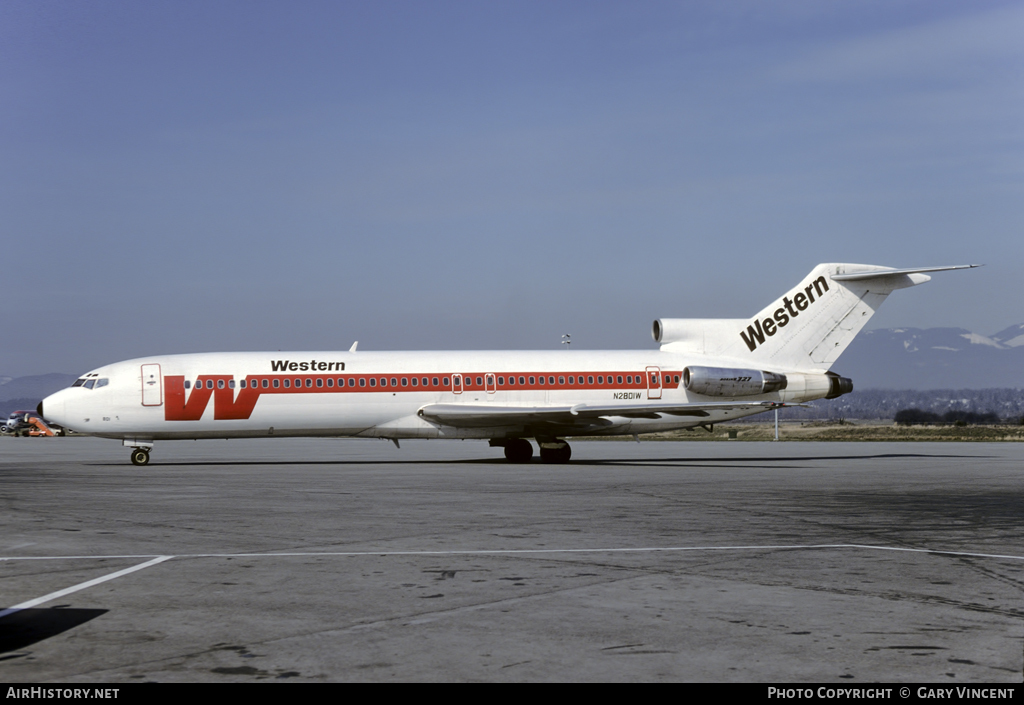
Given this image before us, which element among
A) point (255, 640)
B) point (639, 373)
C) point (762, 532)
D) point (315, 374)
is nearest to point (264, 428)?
point (315, 374)

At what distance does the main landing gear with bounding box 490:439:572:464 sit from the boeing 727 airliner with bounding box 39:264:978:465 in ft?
0.15

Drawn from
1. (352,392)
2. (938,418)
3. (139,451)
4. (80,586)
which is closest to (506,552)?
(80,586)

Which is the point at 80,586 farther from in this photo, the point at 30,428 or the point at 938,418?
the point at 938,418

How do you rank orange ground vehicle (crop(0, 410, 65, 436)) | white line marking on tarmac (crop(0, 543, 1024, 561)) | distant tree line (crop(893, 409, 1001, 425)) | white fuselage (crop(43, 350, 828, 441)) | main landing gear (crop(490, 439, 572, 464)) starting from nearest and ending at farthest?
white line marking on tarmac (crop(0, 543, 1024, 561)) < white fuselage (crop(43, 350, 828, 441)) < main landing gear (crop(490, 439, 572, 464)) < orange ground vehicle (crop(0, 410, 65, 436)) < distant tree line (crop(893, 409, 1001, 425))

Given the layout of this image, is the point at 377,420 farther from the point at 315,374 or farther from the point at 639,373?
the point at 639,373

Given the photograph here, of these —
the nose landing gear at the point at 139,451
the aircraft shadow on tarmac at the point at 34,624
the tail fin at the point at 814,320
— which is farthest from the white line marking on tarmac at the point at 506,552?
the tail fin at the point at 814,320

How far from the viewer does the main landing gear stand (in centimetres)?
3228

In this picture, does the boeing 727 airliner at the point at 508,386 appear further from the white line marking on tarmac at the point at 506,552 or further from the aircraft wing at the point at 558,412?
the white line marking on tarmac at the point at 506,552

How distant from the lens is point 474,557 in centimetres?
1051

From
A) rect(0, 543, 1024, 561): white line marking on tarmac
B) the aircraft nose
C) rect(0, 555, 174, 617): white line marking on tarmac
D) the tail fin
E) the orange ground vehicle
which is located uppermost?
the tail fin

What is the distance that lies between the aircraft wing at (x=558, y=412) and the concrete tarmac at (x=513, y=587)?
11.3 meters

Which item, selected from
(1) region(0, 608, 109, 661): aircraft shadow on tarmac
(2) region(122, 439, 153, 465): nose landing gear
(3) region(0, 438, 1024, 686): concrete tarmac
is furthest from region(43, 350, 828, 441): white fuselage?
(1) region(0, 608, 109, 661): aircraft shadow on tarmac

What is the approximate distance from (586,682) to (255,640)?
2.40m

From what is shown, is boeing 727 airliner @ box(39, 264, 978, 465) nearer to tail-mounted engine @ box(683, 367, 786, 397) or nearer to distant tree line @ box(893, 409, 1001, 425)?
tail-mounted engine @ box(683, 367, 786, 397)
